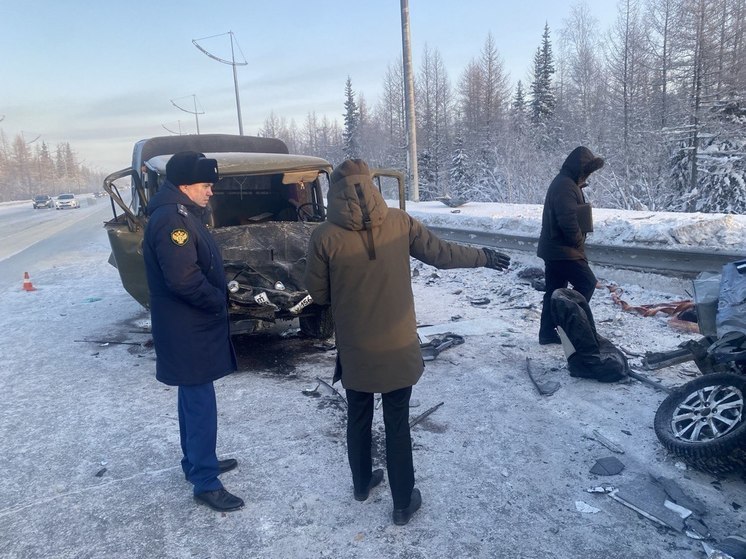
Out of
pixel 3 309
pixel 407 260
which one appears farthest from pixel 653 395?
pixel 3 309

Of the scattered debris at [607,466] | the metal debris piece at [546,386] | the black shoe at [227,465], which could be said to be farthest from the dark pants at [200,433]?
the metal debris piece at [546,386]

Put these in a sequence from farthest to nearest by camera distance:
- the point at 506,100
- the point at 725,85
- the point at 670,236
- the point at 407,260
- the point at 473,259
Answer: the point at 506,100
the point at 725,85
the point at 670,236
the point at 473,259
the point at 407,260

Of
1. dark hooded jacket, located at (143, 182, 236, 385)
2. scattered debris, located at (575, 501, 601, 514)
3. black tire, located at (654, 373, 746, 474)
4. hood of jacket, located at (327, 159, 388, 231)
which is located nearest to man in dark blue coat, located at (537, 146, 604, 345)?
black tire, located at (654, 373, 746, 474)

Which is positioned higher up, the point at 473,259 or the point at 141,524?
the point at 473,259

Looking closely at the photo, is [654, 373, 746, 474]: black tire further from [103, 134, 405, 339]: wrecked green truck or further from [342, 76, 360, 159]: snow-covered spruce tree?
[342, 76, 360, 159]: snow-covered spruce tree

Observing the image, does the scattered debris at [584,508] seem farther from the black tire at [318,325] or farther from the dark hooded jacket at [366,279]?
the black tire at [318,325]

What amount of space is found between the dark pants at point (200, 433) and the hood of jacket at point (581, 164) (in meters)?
4.33

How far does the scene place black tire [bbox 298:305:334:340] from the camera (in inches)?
249

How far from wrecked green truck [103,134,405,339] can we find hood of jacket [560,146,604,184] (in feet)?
6.87

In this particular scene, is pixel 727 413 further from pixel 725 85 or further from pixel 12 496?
pixel 725 85

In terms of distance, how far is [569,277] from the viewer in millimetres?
5637

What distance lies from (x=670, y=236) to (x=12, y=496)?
8626 millimetres

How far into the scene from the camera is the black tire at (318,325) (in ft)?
20.8

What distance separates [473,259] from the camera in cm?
332
